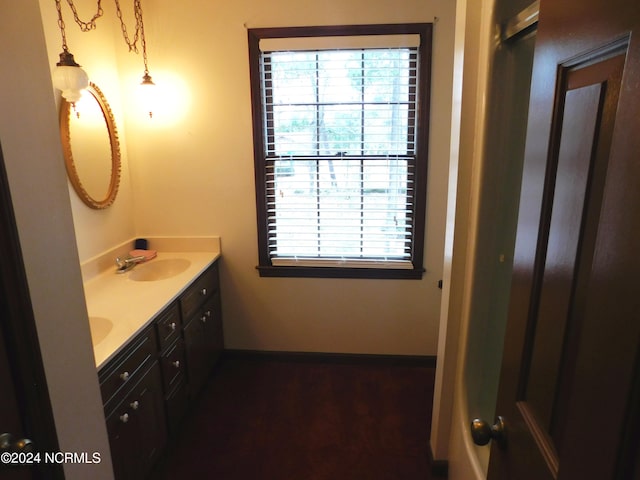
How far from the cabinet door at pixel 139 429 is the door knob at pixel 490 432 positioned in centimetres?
131

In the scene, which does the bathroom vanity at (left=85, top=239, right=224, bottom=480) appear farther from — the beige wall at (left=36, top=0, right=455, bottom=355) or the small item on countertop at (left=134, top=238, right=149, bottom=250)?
the beige wall at (left=36, top=0, right=455, bottom=355)

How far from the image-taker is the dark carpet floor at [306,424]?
2.02 metres

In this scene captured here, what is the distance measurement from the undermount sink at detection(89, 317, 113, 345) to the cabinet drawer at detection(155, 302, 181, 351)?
0.20m

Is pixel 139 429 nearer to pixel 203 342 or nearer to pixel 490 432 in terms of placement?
pixel 203 342

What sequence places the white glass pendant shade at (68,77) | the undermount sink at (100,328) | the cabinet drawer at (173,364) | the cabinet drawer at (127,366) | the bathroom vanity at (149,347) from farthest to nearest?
1. the cabinet drawer at (173,364)
2. the white glass pendant shade at (68,77)
3. the undermount sink at (100,328)
4. the bathroom vanity at (149,347)
5. the cabinet drawer at (127,366)

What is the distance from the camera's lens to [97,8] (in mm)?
2314

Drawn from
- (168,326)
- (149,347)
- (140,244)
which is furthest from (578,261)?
(140,244)

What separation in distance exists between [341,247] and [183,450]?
4.93 ft

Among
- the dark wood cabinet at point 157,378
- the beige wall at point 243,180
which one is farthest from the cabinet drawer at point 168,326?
the beige wall at point 243,180

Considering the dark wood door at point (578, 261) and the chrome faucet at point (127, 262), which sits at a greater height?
the dark wood door at point (578, 261)

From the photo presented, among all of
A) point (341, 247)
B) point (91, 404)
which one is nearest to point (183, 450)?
point (91, 404)

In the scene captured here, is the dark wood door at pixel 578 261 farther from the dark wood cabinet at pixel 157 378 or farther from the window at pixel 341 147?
the window at pixel 341 147

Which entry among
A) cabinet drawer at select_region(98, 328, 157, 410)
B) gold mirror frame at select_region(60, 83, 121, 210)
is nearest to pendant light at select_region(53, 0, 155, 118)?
gold mirror frame at select_region(60, 83, 121, 210)

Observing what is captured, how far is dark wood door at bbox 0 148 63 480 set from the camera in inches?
35.1
